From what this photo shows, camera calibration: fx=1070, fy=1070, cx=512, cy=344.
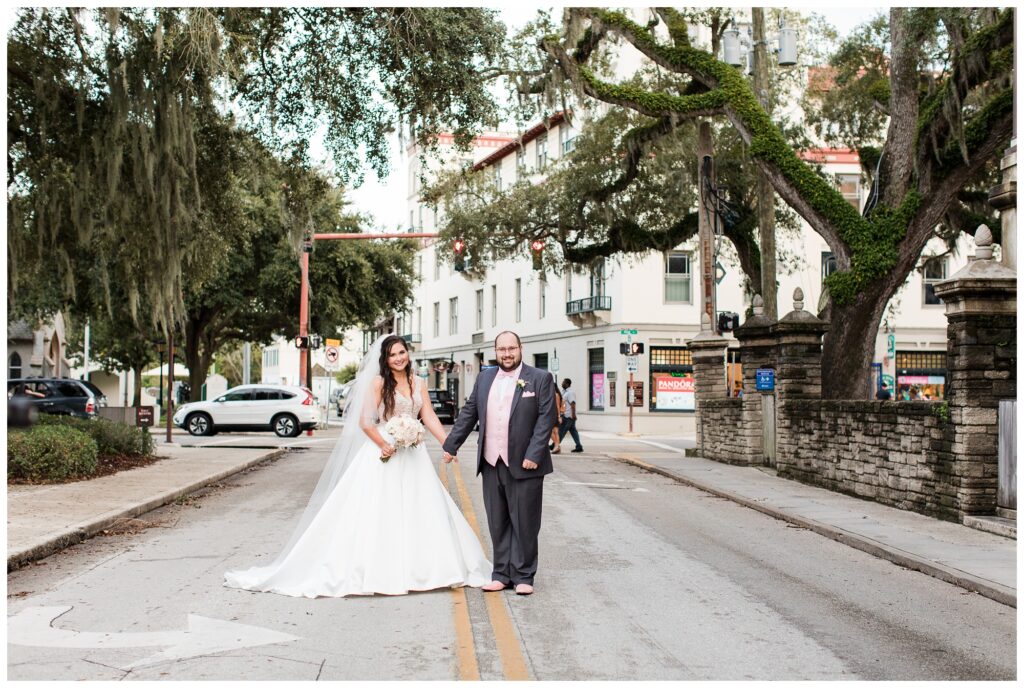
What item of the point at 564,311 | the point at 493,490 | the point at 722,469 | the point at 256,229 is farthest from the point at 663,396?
the point at 493,490

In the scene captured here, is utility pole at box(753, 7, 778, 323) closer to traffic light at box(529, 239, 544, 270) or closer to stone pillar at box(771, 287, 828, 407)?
stone pillar at box(771, 287, 828, 407)

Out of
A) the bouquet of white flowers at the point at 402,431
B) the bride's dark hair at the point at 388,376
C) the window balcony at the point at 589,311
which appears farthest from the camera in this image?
the window balcony at the point at 589,311

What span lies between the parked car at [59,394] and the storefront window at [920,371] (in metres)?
30.6

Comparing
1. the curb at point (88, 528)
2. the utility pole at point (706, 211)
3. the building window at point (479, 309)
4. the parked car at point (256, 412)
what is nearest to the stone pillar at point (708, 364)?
the utility pole at point (706, 211)

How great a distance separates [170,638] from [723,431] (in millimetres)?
18449

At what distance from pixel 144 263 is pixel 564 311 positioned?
3182cm

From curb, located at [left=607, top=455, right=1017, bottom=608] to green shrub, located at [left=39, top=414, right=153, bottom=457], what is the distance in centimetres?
1102

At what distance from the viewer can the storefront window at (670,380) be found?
4188 cm

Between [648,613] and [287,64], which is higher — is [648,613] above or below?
below

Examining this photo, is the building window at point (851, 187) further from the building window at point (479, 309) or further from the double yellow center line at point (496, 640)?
the double yellow center line at point (496, 640)

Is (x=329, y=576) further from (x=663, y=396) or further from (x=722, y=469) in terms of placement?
(x=663, y=396)

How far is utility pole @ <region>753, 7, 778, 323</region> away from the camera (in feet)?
73.3

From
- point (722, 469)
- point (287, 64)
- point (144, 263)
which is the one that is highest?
point (287, 64)

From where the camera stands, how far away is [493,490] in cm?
835
